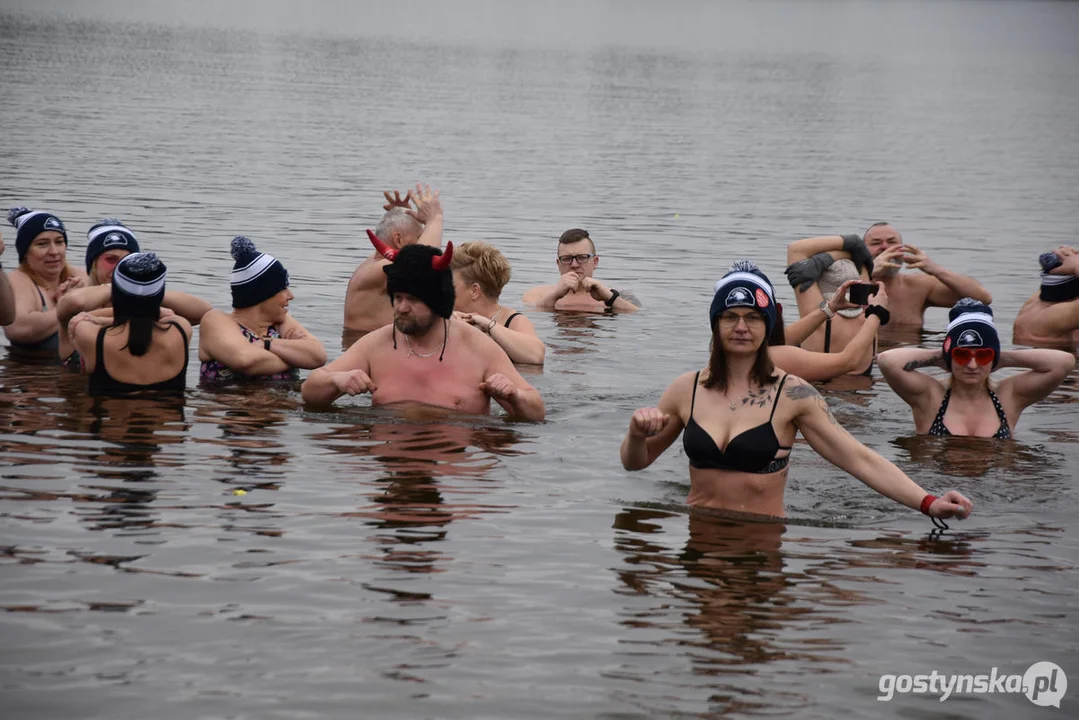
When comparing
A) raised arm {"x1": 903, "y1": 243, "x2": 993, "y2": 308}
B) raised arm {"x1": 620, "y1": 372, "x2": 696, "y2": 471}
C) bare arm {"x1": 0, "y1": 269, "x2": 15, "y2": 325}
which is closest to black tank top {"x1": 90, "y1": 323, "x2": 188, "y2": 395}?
bare arm {"x1": 0, "y1": 269, "x2": 15, "y2": 325}

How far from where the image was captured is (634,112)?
59.6m

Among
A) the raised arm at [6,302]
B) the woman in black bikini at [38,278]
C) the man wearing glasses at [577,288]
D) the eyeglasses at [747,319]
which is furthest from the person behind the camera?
the man wearing glasses at [577,288]

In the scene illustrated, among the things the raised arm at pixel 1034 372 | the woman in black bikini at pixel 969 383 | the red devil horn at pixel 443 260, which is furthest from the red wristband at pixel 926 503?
the red devil horn at pixel 443 260

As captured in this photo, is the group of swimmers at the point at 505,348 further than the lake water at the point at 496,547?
Yes

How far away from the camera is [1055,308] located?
57.5 feet

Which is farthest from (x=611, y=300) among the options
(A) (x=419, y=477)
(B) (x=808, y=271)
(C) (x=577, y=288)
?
(A) (x=419, y=477)

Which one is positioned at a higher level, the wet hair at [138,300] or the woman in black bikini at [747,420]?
the wet hair at [138,300]

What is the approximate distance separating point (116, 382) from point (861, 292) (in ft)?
21.0

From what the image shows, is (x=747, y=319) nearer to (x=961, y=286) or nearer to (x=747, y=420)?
(x=747, y=420)

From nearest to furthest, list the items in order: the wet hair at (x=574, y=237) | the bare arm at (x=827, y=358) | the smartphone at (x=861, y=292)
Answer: the bare arm at (x=827, y=358) → the smartphone at (x=861, y=292) → the wet hair at (x=574, y=237)

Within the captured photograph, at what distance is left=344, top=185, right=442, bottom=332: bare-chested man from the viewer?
14523 mm

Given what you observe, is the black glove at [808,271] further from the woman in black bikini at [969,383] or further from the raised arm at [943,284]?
the woman in black bikini at [969,383]

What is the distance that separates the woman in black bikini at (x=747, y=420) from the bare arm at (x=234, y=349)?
424 cm

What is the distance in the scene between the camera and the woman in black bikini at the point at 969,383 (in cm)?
1180
